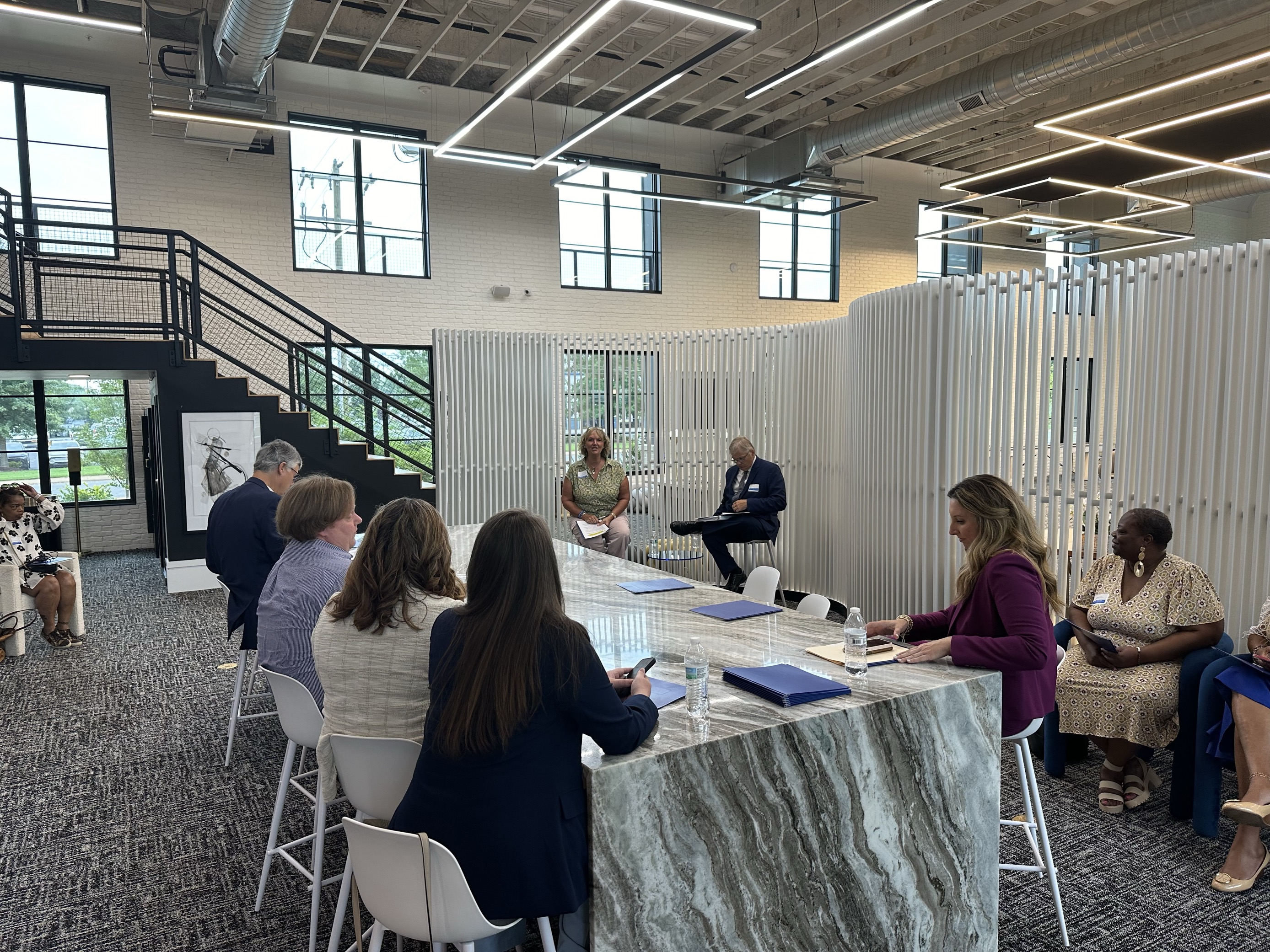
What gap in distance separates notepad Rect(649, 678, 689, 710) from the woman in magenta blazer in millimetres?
756

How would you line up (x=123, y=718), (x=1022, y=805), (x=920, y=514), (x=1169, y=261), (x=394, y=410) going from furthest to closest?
→ (x=394, y=410) < (x=920, y=514) < (x=123, y=718) < (x=1169, y=261) < (x=1022, y=805)

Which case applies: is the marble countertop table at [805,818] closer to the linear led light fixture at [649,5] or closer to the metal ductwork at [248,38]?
the linear led light fixture at [649,5]

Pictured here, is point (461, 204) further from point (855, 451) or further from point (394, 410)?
point (855, 451)

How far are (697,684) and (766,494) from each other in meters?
4.95

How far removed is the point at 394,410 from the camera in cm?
1155

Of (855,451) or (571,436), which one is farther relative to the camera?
(571,436)

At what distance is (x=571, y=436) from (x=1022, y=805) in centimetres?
566

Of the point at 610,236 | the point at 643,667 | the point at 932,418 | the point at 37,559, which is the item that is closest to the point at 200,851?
the point at 643,667

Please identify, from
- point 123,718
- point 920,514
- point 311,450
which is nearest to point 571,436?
→ point 311,450

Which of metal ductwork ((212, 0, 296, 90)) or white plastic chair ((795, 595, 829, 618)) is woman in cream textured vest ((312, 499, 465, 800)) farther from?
metal ductwork ((212, 0, 296, 90))

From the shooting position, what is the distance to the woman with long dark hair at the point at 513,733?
1.80 metres

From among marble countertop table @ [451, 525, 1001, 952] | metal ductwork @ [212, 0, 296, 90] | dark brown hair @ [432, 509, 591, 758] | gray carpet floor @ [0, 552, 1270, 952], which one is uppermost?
metal ductwork @ [212, 0, 296, 90]

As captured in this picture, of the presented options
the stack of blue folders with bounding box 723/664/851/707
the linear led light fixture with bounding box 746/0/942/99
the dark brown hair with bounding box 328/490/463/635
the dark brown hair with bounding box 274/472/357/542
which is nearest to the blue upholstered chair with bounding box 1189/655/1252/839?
the stack of blue folders with bounding box 723/664/851/707

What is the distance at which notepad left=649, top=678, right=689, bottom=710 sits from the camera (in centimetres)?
233
